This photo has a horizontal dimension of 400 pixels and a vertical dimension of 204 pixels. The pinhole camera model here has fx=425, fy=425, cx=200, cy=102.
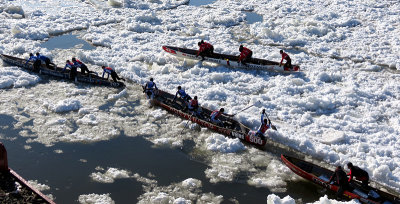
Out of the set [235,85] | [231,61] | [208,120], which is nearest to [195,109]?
[208,120]

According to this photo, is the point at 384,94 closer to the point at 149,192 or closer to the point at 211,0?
the point at 149,192

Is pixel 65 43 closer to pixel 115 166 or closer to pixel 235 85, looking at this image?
pixel 235 85

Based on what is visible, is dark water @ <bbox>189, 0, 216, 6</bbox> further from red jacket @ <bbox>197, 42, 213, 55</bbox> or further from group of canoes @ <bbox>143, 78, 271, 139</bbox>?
group of canoes @ <bbox>143, 78, 271, 139</bbox>

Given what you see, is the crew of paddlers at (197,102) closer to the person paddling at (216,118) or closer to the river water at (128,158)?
the person paddling at (216,118)

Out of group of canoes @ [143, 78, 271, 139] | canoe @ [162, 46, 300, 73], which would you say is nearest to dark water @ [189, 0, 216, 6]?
canoe @ [162, 46, 300, 73]

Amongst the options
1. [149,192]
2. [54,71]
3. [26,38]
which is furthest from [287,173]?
[26,38]

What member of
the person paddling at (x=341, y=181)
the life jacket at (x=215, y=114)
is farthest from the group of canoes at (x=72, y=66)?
the person paddling at (x=341, y=181)

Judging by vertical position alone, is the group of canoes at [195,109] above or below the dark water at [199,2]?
below
